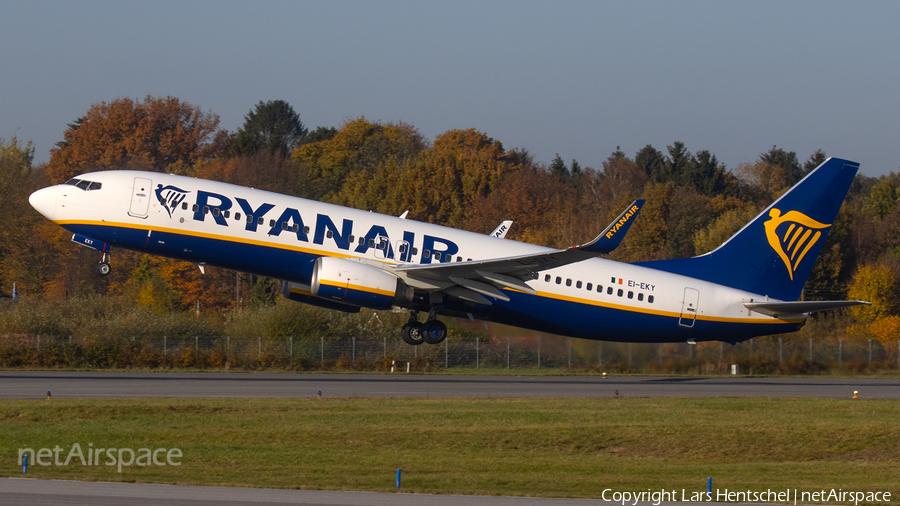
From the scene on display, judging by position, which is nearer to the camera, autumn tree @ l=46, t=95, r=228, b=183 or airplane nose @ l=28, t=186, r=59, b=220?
airplane nose @ l=28, t=186, r=59, b=220

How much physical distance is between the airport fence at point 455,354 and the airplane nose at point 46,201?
19650 millimetres

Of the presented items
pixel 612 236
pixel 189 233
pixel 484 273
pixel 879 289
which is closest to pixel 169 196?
pixel 189 233

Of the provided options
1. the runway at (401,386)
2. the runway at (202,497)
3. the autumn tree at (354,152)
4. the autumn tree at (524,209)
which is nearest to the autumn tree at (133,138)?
the autumn tree at (354,152)

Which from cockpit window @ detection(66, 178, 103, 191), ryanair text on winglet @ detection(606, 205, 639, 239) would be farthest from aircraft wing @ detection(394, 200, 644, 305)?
cockpit window @ detection(66, 178, 103, 191)

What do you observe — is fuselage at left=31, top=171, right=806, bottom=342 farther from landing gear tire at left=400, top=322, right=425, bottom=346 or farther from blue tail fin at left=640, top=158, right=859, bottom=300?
landing gear tire at left=400, top=322, right=425, bottom=346

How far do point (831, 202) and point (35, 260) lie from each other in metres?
66.5

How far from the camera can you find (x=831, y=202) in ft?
129

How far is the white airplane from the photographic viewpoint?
32.2 metres

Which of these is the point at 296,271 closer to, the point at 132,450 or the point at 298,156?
the point at 132,450

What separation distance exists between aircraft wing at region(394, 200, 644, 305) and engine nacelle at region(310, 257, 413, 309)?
37.9 inches

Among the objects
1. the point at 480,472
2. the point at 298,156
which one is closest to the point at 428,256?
the point at 480,472

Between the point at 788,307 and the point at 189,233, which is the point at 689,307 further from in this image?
the point at 189,233

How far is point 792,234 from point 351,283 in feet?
61.0

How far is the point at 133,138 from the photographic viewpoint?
11725 cm
